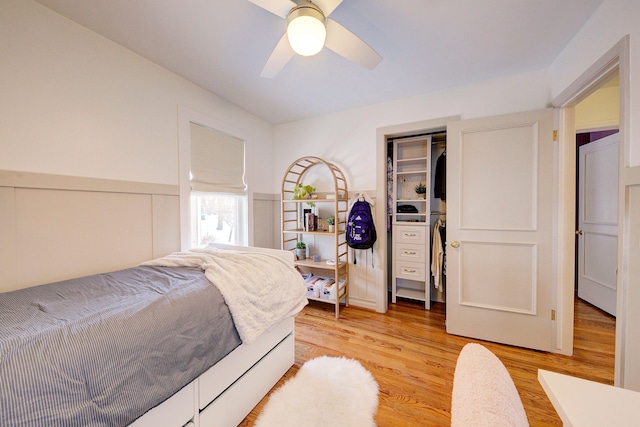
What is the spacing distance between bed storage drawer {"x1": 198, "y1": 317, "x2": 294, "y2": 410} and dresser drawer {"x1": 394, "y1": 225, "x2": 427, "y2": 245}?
179cm

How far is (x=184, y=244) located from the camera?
6.71 ft

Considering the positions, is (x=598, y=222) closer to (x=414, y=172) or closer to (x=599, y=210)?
(x=599, y=210)

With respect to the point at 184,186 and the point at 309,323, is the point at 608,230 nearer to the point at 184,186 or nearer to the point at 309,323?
the point at 309,323

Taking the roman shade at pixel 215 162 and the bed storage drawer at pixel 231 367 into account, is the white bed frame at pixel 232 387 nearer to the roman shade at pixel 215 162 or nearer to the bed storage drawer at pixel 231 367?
the bed storage drawer at pixel 231 367

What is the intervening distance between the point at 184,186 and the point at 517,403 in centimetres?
238

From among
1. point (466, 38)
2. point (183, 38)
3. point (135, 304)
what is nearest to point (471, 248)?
point (466, 38)

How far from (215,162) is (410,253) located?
2.43 meters

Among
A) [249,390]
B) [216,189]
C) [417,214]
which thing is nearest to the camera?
[249,390]

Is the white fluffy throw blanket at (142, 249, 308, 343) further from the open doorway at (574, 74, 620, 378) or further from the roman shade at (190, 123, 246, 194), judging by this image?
the open doorway at (574, 74, 620, 378)

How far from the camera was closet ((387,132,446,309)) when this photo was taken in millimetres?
2623

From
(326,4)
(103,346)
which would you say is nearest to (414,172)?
(326,4)

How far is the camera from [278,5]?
111cm

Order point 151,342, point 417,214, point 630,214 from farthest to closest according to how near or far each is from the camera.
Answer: point 417,214
point 630,214
point 151,342

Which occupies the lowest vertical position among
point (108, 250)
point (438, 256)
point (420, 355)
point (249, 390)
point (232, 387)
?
point (420, 355)
